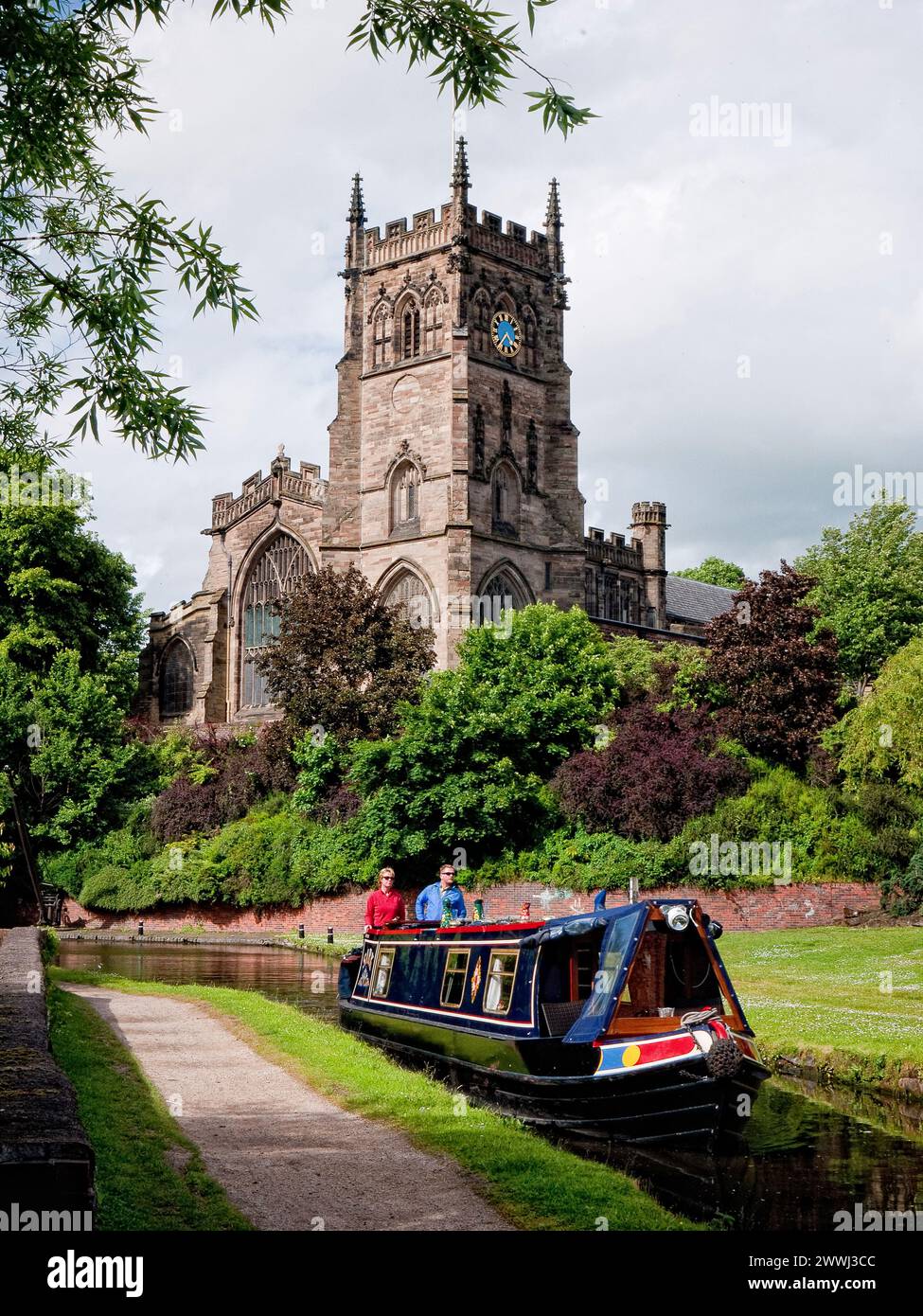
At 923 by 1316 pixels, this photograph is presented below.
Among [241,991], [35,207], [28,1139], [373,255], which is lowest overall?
[241,991]

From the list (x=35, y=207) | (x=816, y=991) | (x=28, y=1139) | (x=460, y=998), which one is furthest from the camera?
(x=816, y=991)

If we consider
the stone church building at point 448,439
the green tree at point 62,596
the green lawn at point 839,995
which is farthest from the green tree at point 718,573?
the green lawn at point 839,995

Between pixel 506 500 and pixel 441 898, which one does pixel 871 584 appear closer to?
pixel 506 500

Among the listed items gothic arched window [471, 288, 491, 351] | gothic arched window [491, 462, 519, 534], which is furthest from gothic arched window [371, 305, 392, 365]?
gothic arched window [491, 462, 519, 534]

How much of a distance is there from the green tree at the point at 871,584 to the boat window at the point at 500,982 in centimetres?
3110

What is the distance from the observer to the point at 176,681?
217 feet

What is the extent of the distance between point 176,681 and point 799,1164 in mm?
56966

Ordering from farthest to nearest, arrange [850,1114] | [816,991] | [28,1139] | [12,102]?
[816,991] → [850,1114] → [12,102] → [28,1139]

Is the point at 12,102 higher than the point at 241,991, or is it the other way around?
the point at 12,102

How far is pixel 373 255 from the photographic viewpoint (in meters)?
58.2

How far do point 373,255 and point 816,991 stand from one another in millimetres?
44985

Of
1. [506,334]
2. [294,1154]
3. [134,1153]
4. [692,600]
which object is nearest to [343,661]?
[506,334]
